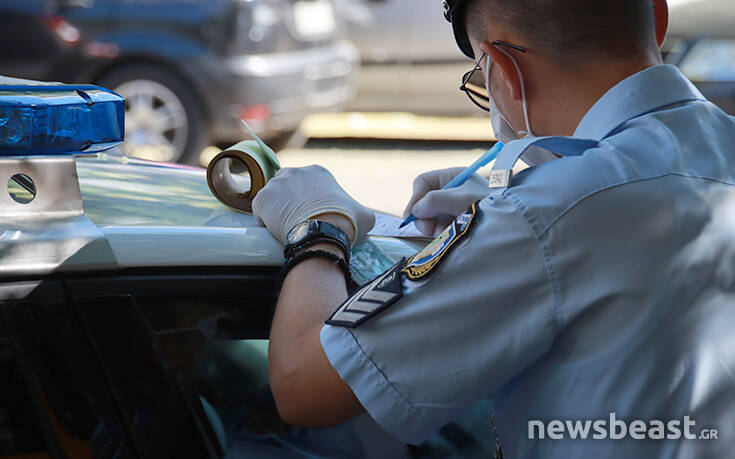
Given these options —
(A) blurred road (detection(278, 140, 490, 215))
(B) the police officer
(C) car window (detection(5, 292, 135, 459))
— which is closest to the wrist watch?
(B) the police officer

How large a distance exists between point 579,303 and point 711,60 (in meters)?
4.41

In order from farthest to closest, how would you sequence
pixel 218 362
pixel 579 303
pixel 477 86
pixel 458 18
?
pixel 477 86 < pixel 458 18 < pixel 218 362 < pixel 579 303

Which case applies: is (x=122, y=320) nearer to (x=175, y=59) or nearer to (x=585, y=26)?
(x=585, y=26)

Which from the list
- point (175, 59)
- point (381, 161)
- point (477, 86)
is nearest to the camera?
point (477, 86)

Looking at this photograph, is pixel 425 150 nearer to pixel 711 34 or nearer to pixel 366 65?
pixel 366 65

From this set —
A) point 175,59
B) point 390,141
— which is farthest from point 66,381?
point 390,141

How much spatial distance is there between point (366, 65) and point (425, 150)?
2.74ft

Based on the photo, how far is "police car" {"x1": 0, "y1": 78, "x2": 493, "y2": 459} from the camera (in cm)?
105

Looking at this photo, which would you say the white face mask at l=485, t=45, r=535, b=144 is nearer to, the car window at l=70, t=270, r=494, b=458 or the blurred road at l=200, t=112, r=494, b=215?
the car window at l=70, t=270, r=494, b=458

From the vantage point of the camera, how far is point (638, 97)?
1.17m

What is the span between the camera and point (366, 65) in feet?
22.5

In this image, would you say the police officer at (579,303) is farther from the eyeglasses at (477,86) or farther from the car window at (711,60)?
the car window at (711,60)

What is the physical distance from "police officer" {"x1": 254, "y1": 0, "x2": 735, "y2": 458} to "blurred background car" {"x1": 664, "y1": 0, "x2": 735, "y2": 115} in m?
4.07

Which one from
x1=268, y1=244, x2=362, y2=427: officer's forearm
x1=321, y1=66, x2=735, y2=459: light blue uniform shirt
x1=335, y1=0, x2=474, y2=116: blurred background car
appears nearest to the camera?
x1=321, y1=66, x2=735, y2=459: light blue uniform shirt
